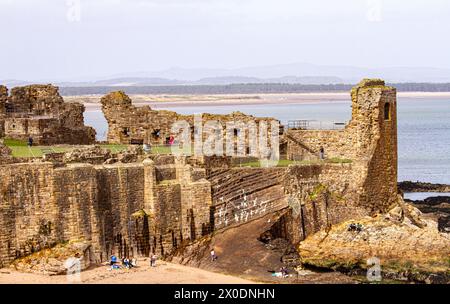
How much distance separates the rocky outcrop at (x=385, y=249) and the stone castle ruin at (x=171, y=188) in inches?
41.1

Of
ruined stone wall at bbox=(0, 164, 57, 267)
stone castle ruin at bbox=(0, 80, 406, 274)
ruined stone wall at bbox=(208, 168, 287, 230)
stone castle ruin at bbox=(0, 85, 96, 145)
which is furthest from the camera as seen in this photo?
stone castle ruin at bbox=(0, 85, 96, 145)

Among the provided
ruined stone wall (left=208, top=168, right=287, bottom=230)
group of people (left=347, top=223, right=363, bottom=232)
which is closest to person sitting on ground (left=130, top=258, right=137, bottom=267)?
ruined stone wall (left=208, top=168, right=287, bottom=230)

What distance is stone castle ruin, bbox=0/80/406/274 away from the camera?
123 feet

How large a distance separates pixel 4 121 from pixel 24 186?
840cm

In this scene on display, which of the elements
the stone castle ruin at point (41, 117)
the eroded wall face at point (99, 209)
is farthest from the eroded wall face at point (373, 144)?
A: the stone castle ruin at point (41, 117)

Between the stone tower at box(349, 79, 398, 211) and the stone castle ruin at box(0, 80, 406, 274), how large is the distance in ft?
0.12

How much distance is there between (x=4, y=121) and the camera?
45000 mm

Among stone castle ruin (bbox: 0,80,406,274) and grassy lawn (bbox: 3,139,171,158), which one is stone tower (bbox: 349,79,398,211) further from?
grassy lawn (bbox: 3,139,171,158)

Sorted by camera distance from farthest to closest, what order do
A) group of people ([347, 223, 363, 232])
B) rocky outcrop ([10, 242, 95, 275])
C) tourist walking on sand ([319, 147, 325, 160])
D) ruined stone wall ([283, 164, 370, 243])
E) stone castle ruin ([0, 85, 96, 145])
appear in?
tourist walking on sand ([319, 147, 325, 160]) < stone castle ruin ([0, 85, 96, 145]) < ruined stone wall ([283, 164, 370, 243]) < group of people ([347, 223, 363, 232]) < rocky outcrop ([10, 242, 95, 275])

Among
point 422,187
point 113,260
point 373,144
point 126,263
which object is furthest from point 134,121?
point 422,187

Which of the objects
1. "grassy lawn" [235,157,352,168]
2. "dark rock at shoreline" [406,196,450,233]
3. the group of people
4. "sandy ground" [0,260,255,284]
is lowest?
"dark rock at shoreline" [406,196,450,233]
